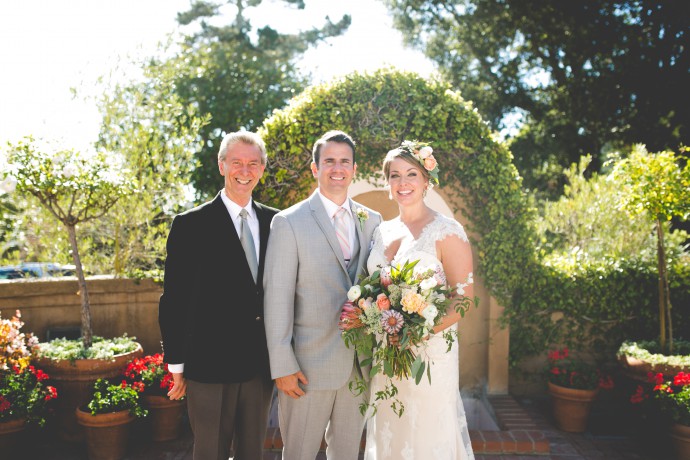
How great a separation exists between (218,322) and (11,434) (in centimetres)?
249

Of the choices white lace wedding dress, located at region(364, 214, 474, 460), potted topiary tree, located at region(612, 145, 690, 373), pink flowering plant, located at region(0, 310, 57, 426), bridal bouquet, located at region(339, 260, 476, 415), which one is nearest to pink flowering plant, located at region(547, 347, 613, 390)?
potted topiary tree, located at region(612, 145, 690, 373)

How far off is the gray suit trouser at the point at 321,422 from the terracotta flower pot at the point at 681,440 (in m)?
2.97

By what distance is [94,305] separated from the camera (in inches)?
206

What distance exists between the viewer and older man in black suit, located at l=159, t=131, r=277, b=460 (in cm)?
273

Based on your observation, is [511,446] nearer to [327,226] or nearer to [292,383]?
[292,383]

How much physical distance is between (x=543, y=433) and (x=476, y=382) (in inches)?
41.1

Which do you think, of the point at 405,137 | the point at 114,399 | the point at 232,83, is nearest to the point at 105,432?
the point at 114,399

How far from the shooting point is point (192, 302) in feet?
9.02

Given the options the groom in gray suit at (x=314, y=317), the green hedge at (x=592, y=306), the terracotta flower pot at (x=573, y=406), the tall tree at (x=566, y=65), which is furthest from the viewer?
the tall tree at (x=566, y=65)

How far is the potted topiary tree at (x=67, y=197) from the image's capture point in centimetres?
428

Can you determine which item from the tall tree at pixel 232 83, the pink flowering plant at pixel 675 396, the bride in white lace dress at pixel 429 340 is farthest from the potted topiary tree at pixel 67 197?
the tall tree at pixel 232 83

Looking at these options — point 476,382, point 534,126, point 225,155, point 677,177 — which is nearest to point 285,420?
point 225,155

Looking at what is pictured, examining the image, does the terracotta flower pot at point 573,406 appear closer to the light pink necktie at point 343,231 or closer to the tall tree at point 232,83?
the light pink necktie at point 343,231

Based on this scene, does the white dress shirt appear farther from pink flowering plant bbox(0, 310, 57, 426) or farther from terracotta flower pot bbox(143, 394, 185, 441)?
pink flowering plant bbox(0, 310, 57, 426)
